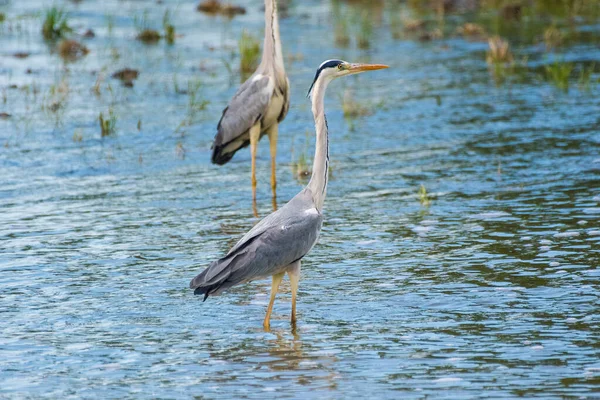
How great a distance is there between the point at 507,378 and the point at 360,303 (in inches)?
63.9

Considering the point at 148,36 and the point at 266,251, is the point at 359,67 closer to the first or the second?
the point at 266,251

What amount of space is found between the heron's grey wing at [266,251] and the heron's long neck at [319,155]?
13 centimetres

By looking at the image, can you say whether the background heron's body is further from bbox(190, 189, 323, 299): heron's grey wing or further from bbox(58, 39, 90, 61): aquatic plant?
bbox(58, 39, 90, 61): aquatic plant

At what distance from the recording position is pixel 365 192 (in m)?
10.2

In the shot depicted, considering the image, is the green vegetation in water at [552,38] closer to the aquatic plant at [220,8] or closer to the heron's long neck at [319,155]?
the aquatic plant at [220,8]

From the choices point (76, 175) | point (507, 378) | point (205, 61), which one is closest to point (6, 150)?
point (76, 175)

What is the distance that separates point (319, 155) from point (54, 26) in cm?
1268

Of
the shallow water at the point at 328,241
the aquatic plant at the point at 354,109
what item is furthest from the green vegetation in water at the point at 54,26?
the aquatic plant at the point at 354,109

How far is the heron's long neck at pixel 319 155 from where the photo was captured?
704cm

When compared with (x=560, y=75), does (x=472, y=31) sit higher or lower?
higher

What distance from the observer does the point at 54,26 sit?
18.6 m

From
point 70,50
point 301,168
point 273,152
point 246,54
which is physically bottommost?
point 301,168

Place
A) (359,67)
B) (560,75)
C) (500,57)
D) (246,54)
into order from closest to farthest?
(359,67)
(560,75)
(500,57)
(246,54)

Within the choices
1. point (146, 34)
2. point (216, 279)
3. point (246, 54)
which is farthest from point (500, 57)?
point (216, 279)
